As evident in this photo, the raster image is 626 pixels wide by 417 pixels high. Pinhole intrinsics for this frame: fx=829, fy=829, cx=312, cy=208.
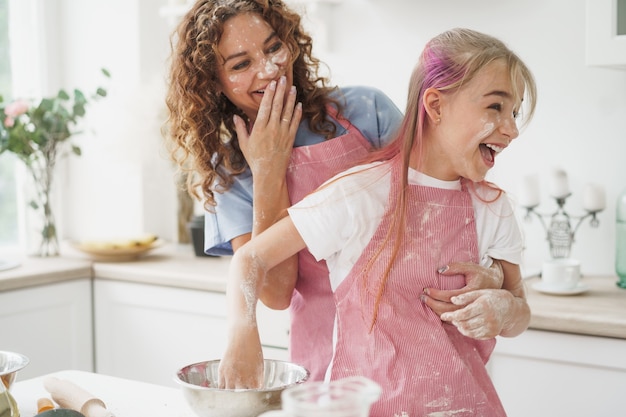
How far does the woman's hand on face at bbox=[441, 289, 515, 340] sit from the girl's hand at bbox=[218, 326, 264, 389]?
292mm

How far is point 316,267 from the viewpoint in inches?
60.9

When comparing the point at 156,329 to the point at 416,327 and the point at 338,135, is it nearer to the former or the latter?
the point at 338,135

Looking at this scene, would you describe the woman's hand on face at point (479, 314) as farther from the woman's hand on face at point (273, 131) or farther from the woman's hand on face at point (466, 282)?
the woman's hand on face at point (273, 131)

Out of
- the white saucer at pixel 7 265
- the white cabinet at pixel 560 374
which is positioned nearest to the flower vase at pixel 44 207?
the white saucer at pixel 7 265

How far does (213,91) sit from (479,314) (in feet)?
2.12

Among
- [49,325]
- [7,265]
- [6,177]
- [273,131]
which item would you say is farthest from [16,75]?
[273,131]

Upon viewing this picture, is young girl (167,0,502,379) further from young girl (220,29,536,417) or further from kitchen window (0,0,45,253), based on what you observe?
kitchen window (0,0,45,253)

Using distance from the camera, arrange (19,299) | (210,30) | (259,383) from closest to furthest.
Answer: (259,383) → (210,30) → (19,299)

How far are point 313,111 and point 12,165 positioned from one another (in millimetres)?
1858

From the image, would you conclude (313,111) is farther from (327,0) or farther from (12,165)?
(12,165)

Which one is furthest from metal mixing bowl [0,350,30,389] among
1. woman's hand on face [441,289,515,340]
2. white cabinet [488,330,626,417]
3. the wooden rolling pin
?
white cabinet [488,330,626,417]

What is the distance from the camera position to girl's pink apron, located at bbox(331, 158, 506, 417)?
50.0 inches

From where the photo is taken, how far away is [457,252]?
4.39 feet

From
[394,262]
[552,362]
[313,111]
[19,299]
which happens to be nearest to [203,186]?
[313,111]
